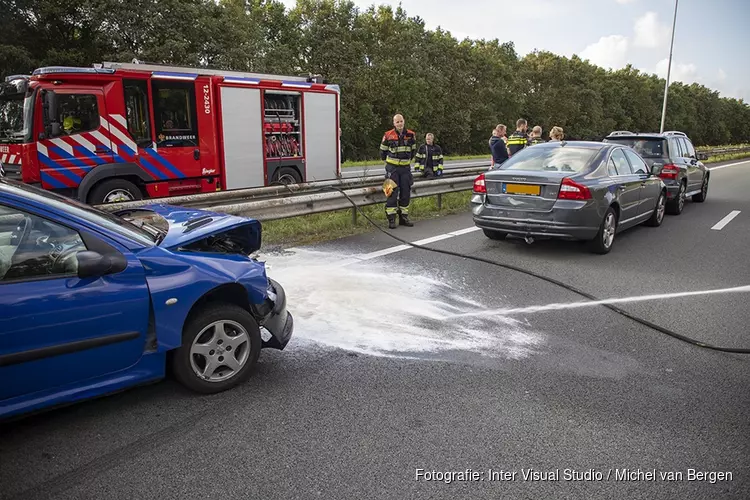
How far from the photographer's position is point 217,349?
140 inches

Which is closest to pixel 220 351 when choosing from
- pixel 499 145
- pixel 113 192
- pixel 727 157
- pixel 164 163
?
pixel 113 192

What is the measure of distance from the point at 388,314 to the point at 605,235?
4071 millimetres

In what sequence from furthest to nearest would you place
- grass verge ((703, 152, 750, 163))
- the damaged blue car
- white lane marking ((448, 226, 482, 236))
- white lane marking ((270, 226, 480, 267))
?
grass verge ((703, 152, 750, 163)), white lane marking ((448, 226, 482, 236)), white lane marking ((270, 226, 480, 267)), the damaged blue car

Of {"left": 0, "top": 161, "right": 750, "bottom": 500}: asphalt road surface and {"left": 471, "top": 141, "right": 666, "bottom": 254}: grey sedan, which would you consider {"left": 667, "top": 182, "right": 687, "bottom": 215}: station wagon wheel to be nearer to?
{"left": 471, "top": 141, "right": 666, "bottom": 254}: grey sedan

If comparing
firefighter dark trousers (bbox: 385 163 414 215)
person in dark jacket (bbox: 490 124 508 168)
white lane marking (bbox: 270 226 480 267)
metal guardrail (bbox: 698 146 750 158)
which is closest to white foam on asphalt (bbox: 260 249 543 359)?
white lane marking (bbox: 270 226 480 267)

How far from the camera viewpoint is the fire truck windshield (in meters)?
9.91

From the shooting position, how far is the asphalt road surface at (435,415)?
2723mm

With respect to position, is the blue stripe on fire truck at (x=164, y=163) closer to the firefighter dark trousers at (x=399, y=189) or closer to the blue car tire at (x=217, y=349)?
the firefighter dark trousers at (x=399, y=189)

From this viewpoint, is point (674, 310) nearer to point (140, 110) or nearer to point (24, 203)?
point (24, 203)

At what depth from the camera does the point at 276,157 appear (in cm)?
1394

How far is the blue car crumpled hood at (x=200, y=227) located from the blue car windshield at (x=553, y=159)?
4909mm

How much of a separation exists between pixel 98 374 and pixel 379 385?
5.60 feet

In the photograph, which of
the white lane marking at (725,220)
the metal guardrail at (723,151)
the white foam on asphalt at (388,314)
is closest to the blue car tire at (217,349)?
the white foam on asphalt at (388,314)

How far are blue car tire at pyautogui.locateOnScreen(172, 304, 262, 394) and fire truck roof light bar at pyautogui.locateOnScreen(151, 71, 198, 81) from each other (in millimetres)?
9210
